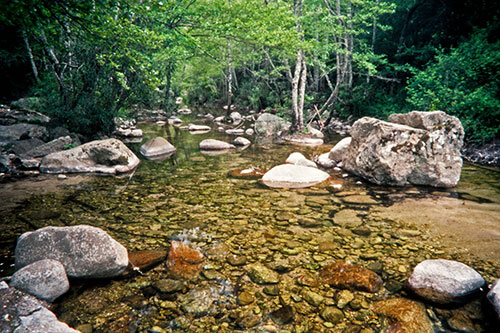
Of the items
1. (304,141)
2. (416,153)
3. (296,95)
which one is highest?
(296,95)

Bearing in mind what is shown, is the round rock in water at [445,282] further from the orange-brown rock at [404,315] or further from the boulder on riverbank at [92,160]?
the boulder on riverbank at [92,160]

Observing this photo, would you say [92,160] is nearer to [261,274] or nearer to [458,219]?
[261,274]

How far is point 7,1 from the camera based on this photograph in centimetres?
403

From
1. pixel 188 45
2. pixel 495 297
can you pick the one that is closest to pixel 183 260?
pixel 495 297

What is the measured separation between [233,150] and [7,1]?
7.73m

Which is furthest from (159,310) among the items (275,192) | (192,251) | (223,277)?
(275,192)

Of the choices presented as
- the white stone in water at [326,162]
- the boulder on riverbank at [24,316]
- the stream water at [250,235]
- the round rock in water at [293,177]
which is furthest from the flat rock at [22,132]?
the white stone in water at [326,162]

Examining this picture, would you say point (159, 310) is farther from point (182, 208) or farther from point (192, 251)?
point (182, 208)

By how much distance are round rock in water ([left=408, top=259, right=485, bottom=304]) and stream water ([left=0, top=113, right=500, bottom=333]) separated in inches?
5.3

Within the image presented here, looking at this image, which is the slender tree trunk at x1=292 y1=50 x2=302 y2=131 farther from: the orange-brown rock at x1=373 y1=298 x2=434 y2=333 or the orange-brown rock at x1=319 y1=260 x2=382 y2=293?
the orange-brown rock at x1=373 y1=298 x2=434 y2=333

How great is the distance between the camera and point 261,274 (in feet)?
10.3

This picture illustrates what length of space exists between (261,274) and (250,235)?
38.3 inches

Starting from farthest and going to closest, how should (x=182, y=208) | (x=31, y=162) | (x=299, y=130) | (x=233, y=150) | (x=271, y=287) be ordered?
(x=299, y=130) < (x=233, y=150) < (x=31, y=162) < (x=182, y=208) < (x=271, y=287)

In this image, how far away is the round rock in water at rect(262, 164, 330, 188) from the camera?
636 centimetres
